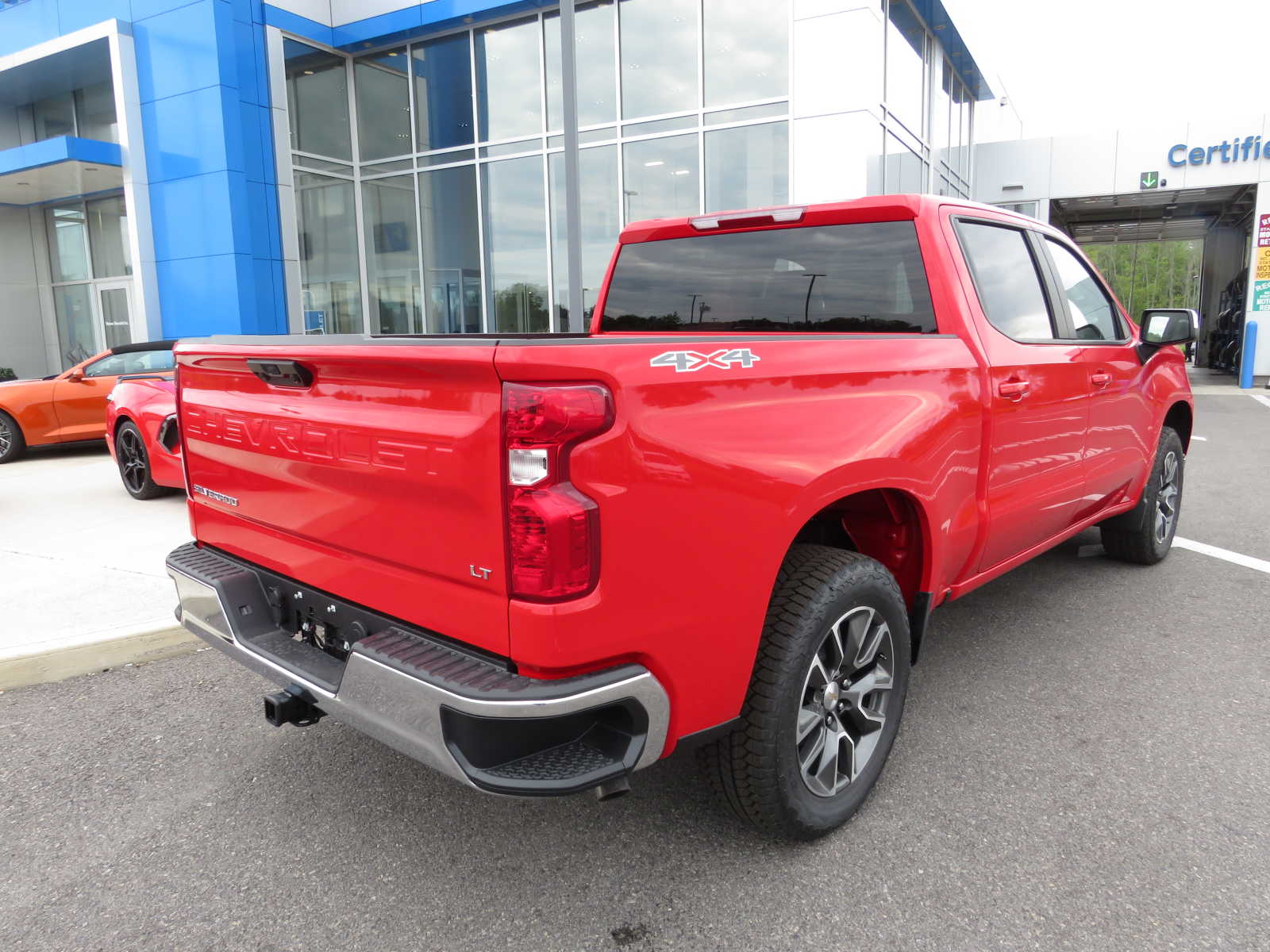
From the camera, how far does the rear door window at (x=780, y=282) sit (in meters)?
3.32

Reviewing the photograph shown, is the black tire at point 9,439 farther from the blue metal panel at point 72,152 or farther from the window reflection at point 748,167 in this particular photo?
the window reflection at point 748,167

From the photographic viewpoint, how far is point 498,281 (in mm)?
16797

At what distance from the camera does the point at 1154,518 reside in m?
5.19

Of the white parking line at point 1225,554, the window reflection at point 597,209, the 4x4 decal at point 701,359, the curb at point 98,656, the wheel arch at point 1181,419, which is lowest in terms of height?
the white parking line at point 1225,554

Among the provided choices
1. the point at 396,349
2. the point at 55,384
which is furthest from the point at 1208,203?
the point at 396,349

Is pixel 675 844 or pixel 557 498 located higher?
pixel 557 498

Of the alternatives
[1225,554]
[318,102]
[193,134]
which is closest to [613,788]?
[1225,554]

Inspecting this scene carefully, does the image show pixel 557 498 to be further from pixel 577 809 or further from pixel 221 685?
pixel 221 685

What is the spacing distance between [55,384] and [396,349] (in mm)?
10939

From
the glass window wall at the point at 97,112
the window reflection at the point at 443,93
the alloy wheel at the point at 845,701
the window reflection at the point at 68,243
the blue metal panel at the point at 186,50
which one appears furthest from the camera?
the window reflection at the point at 68,243

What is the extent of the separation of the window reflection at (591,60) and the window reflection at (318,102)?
15.1 ft

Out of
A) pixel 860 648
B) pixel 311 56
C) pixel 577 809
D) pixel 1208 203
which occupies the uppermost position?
pixel 311 56

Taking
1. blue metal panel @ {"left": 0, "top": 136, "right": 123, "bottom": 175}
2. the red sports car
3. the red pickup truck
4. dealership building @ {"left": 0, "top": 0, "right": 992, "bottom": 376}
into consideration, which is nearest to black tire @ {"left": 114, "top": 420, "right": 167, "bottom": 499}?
the red sports car

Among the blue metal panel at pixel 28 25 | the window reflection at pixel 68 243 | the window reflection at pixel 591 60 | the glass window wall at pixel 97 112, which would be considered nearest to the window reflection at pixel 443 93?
the window reflection at pixel 591 60
